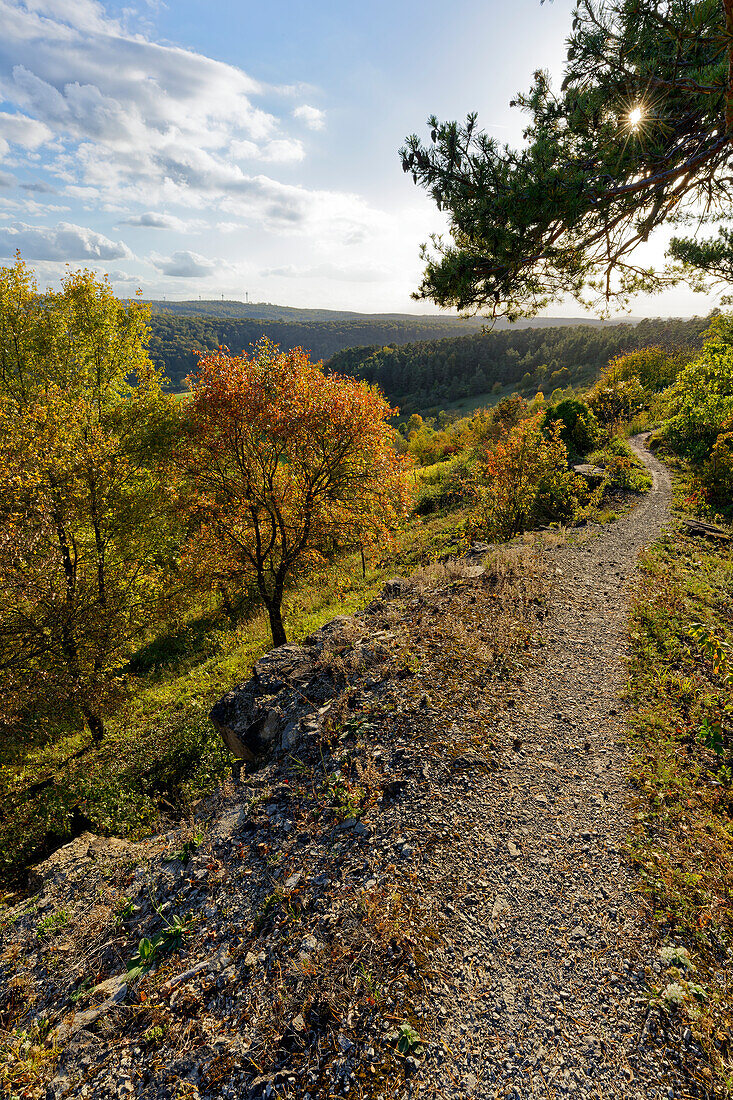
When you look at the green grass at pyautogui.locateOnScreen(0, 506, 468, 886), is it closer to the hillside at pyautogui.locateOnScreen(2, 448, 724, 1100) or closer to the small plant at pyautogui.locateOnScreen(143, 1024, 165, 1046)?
the hillside at pyautogui.locateOnScreen(2, 448, 724, 1100)

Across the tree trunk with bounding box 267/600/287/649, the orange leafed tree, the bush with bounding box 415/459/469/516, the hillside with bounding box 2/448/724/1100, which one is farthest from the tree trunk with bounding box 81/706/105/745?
the bush with bounding box 415/459/469/516

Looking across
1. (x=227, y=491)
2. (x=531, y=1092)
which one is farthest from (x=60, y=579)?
(x=531, y=1092)

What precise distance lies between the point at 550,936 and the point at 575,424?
82.8 feet

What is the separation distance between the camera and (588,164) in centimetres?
679

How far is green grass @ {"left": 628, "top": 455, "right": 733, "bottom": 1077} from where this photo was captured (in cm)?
401

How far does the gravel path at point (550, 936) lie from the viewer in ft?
10.8

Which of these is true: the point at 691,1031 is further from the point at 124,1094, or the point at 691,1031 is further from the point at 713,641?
the point at 124,1094

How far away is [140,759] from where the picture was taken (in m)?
9.49

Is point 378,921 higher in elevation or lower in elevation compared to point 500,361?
lower

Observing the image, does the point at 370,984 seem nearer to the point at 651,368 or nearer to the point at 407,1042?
the point at 407,1042

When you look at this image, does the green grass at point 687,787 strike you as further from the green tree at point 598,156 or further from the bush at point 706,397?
the bush at point 706,397

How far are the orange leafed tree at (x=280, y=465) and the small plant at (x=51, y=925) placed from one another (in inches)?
335

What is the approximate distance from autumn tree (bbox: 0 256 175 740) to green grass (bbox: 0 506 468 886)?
44.0 inches

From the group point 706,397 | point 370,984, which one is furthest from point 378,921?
point 706,397
